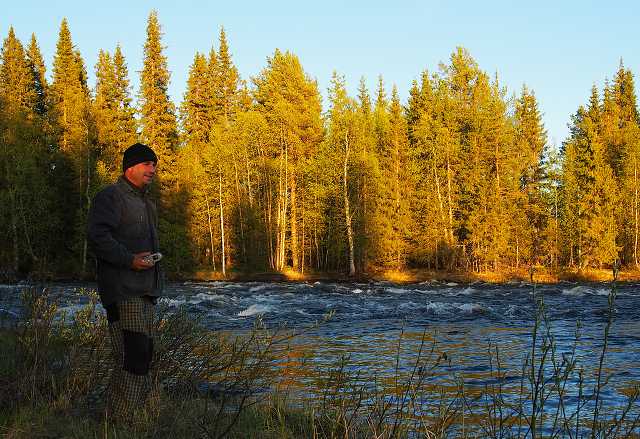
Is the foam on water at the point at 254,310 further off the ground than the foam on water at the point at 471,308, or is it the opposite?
the foam on water at the point at 254,310

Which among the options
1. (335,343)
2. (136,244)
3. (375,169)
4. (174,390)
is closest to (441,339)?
(335,343)

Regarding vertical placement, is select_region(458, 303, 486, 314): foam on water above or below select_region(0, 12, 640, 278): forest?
below

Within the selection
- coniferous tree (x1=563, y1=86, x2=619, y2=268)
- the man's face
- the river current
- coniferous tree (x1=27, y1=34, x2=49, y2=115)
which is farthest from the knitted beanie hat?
coniferous tree (x1=27, y1=34, x2=49, y2=115)

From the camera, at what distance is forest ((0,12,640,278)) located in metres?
39.8

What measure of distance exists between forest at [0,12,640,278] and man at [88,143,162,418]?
33765mm

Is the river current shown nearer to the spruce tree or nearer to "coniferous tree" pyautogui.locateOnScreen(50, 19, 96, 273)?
the spruce tree

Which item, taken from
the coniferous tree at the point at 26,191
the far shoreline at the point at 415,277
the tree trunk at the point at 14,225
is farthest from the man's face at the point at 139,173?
the tree trunk at the point at 14,225

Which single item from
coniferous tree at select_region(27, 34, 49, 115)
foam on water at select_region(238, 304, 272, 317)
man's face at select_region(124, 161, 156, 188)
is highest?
coniferous tree at select_region(27, 34, 49, 115)

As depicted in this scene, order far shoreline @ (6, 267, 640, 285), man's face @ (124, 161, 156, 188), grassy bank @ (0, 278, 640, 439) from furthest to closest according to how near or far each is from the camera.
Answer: far shoreline @ (6, 267, 640, 285)
man's face @ (124, 161, 156, 188)
grassy bank @ (0, 278, 640, 439)

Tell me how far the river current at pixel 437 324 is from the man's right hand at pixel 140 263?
1197 mm

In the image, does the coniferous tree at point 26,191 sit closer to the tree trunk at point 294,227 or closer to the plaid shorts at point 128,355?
A: the tree trunk at point 294,227

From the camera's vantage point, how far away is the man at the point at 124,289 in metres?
4.81

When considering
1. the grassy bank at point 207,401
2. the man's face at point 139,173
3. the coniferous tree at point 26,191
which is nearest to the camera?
the grassy bank at point 207,401

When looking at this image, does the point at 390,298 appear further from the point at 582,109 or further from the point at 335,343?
the point at 582,109
